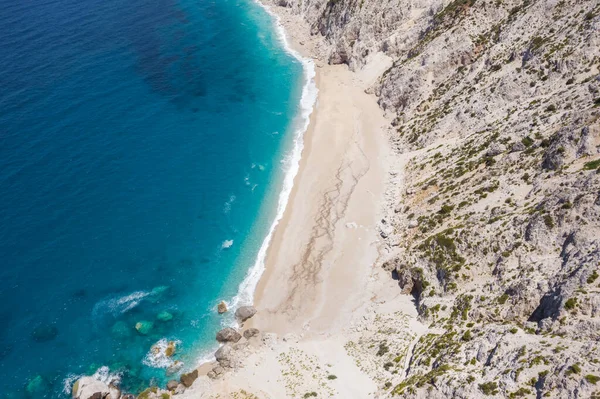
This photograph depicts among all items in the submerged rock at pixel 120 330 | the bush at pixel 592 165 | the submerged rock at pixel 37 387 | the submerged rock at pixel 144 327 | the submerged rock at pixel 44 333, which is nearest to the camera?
the bush at pixel 592 165

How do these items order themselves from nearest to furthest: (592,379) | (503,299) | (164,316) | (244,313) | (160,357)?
(592,379)
(503,299)
(160,357)
(244,313)
(164,316)

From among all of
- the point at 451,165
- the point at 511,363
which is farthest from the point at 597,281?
the point at 451,165

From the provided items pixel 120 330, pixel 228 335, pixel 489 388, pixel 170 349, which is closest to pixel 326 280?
pixel 228 335

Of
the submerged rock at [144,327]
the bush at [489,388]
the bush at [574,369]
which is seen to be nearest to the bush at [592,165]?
the bush at [574,369]

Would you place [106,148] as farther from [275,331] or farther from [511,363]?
[511,363]

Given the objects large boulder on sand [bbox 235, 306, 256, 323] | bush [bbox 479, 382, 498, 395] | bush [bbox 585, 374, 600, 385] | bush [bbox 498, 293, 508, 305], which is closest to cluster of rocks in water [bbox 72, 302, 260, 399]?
large boulder on sand [bbox 235, 306, 256, 323]

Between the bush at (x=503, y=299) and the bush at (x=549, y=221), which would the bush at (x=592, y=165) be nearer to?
the bush at (x=549, y=221)

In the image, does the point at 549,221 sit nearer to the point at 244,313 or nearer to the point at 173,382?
the point at 244,313

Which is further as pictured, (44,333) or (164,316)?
(164,316)
